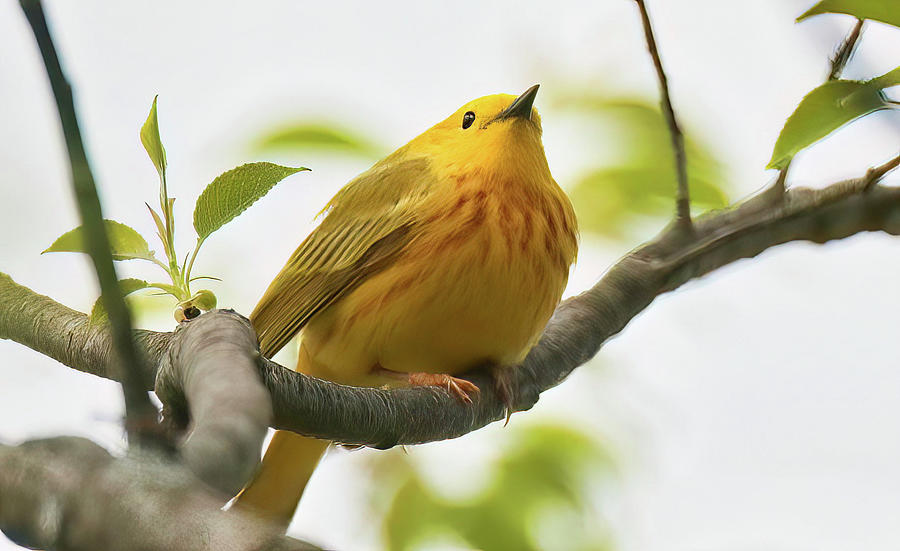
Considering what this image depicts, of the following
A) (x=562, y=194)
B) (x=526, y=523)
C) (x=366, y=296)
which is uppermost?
(x=562, y=194)

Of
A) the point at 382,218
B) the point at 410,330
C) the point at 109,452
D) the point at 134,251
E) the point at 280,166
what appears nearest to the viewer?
the point at 109,452

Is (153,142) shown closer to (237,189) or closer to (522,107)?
(237,189)

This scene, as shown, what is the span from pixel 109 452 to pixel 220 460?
0.07 meters

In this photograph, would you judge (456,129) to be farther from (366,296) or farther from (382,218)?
(366,296)

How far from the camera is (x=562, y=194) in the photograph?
1893mm

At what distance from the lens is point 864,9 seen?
1125 mm

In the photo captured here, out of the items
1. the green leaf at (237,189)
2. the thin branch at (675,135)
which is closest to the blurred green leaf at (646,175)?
the thin branch at (675,135)

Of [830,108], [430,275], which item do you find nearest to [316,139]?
[430,275]

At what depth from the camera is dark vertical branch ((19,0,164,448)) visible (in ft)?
1.79

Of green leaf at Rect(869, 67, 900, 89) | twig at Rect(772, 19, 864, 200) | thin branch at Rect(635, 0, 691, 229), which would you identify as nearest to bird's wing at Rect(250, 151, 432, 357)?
thin branch at Rect(635, 0, 691, 229)

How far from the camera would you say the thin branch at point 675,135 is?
1.39 m

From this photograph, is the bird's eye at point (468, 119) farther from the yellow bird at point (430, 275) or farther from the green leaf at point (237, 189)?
the green leaf at point (237, 189)

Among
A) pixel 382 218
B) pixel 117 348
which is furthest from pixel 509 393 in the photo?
pixel 117 348

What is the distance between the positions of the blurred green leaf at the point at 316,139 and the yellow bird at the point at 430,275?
0.20 meters
